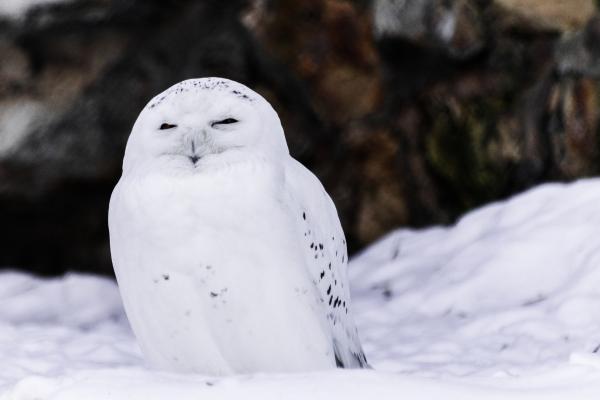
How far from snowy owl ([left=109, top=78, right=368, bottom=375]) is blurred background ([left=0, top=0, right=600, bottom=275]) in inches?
102

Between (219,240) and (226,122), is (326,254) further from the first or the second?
(226,122)

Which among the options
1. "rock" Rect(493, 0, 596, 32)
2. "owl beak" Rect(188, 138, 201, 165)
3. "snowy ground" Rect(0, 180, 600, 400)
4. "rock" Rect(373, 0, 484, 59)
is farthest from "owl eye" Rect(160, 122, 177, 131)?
"rock" Rect(493, 0, 596, 32)

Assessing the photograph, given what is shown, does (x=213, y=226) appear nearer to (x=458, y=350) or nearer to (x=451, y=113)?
(x=458, y=350)

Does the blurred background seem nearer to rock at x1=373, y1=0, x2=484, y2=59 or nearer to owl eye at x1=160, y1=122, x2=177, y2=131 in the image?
rock at x1=373, y1=0, x2=484, y2=59

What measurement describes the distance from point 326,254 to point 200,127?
2.07 feet

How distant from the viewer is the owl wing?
2904 millimetres

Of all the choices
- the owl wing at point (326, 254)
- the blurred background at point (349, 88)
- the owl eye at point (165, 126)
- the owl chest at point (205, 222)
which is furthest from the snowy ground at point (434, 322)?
the owl eye at point (165, 126)

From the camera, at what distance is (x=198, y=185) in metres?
2.68

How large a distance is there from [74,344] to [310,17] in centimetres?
243

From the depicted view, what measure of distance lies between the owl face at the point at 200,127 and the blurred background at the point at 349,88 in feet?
8.64

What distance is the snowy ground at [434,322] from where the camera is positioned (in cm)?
239

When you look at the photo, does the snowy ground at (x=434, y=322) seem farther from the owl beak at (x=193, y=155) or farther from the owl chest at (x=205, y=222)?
the owl beak at (x=193, y=155)

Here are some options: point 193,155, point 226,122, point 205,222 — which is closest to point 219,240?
point 205,222

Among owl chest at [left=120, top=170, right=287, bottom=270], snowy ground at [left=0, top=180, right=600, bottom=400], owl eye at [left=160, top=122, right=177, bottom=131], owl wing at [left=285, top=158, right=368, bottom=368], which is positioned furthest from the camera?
owl wing at [left=285, top=158, right=368, bottom=368]
